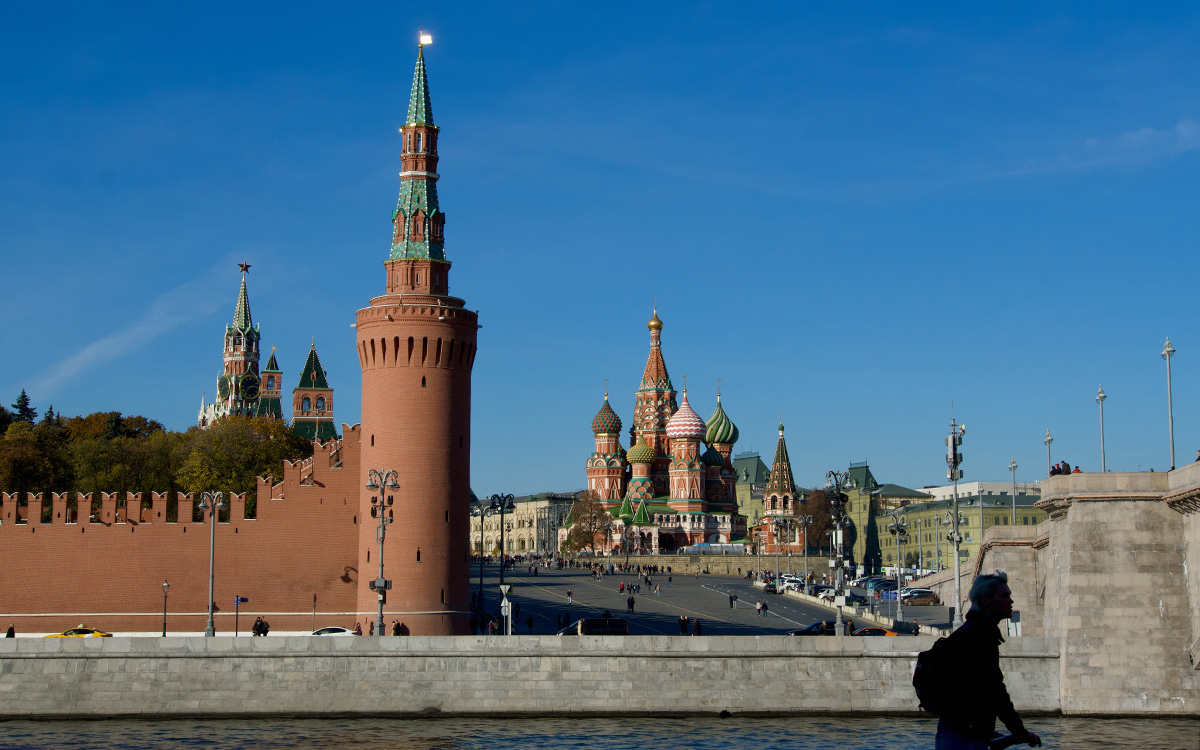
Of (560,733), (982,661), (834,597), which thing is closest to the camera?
(982,661)

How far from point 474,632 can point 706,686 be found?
18.4 m

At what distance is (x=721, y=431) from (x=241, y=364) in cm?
5278

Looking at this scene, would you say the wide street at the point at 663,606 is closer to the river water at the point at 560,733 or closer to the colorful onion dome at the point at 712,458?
the river water at the point at 560,733

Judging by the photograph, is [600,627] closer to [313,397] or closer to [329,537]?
[329,537]

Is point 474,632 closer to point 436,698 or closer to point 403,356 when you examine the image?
point 403,356

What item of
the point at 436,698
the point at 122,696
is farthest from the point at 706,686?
the point at 122,696

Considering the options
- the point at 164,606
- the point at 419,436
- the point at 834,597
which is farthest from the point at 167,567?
the point at 834,597

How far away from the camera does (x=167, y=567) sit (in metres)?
53.4

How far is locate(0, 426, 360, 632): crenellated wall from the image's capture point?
5306cm

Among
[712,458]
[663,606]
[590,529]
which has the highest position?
[712,458]

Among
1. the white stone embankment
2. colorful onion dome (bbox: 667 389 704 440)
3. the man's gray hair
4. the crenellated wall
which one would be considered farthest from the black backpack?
colorful onion dome (bbox: 667 389 704 440)

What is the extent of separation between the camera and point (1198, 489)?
35406mm

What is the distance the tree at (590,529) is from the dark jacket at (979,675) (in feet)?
419

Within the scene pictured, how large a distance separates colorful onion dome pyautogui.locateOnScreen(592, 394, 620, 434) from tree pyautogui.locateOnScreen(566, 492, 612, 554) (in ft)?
32.8
